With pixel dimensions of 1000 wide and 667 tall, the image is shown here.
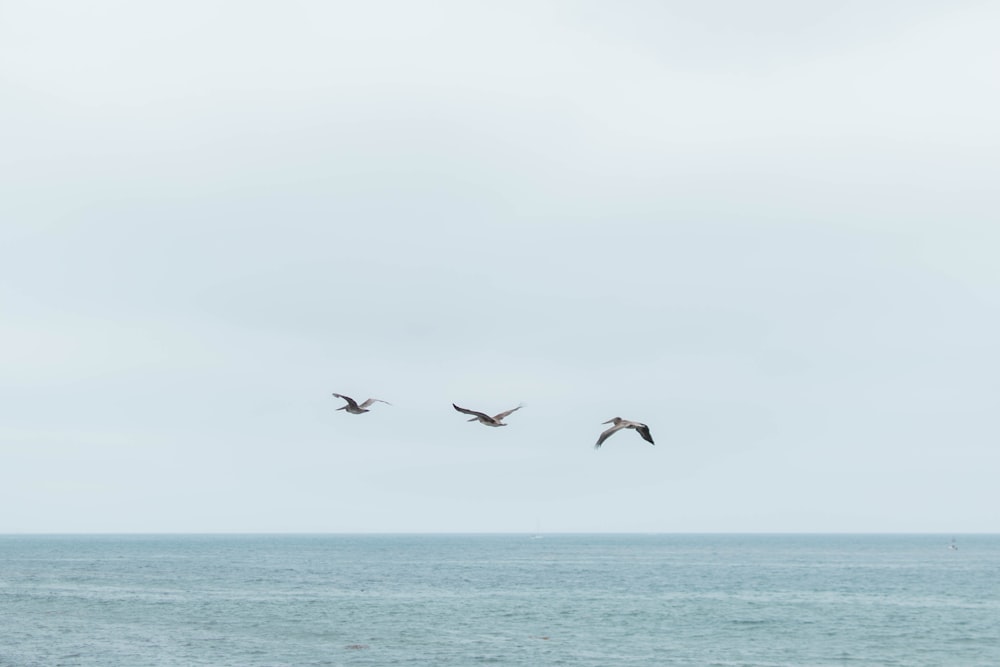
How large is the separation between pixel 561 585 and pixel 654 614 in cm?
3520

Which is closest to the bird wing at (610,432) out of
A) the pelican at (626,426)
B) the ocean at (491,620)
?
the pelican at (626,426)

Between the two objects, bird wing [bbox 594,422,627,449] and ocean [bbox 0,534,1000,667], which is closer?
bird wing [bbox 594,422,627,449]

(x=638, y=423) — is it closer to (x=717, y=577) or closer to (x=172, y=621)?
(x=172, y=621)

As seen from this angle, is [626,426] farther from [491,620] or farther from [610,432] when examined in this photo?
[491,620]

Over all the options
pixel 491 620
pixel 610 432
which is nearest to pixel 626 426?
pixel 610 432

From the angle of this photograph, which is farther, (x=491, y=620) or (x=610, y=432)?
(x=491, y=620)

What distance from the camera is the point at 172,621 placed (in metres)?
81.5

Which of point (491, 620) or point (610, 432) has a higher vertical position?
point (610, 432)

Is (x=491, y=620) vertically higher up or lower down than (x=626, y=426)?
lower down

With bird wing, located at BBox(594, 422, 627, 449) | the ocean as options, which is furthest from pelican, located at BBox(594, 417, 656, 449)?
the ocean

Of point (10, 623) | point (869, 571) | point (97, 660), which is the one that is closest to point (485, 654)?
point (97, 660)

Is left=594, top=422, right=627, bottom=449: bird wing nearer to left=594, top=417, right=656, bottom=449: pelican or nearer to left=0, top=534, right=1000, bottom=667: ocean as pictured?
left=594, top=417, right=656, bottom=449: pelican

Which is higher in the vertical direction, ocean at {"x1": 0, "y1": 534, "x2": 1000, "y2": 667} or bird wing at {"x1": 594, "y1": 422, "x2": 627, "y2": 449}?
bird wing at {"x1": 594, "y1": 422, "x2": 627, "y2": 449}

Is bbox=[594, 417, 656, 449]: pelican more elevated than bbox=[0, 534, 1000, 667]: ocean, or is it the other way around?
bbox=[594, 417, 656, 449]: pelican
